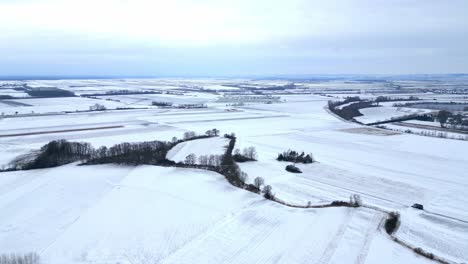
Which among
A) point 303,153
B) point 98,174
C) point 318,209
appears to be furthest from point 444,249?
point 98,174

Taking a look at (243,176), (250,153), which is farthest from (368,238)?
(250,153)

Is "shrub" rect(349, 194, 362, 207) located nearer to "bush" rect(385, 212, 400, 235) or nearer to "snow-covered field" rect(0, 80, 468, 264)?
"snow-covered field" rect(0, 80, 468, 264)

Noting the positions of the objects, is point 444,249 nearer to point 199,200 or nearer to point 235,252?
point 235,252

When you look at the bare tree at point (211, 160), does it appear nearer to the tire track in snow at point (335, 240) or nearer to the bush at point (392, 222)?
the tire track in snow at point (335, 240)

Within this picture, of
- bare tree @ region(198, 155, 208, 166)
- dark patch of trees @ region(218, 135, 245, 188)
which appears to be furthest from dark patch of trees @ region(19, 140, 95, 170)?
dark patch of trees @ region(218, 135, 245, 188)

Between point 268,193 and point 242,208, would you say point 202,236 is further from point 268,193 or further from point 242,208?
point 268,193
